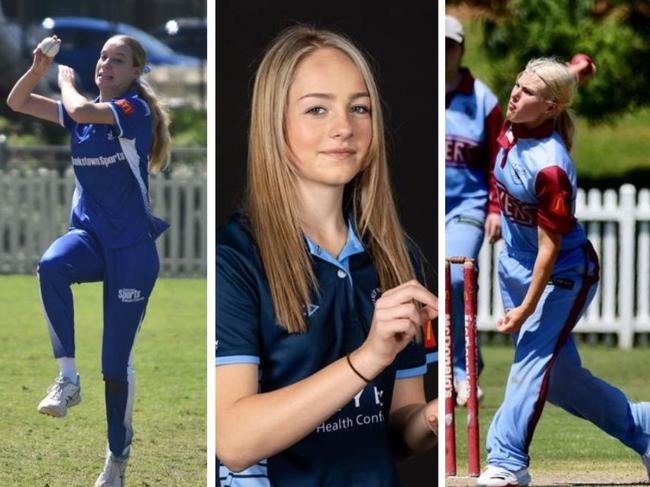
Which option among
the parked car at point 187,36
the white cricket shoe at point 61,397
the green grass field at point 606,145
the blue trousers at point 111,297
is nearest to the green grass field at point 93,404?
the white cricket shoe at point 61,397

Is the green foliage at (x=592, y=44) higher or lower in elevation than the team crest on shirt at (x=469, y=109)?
higher

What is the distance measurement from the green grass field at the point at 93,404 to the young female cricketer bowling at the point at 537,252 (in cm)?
136

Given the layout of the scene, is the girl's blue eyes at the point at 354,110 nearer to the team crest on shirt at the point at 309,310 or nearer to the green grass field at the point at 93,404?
the team crest on shirt at the point at 309,310

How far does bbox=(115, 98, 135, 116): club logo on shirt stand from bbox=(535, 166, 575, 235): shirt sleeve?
151cm

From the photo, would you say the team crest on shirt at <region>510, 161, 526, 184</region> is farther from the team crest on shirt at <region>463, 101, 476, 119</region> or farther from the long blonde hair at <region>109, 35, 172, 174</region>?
the team crest on shirt at <region>463, 101, 476, 119</region>

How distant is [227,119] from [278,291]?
0.55 meters

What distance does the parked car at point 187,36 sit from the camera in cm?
1670

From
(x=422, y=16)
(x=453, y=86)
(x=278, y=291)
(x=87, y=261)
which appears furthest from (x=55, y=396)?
(x=453, y=86)

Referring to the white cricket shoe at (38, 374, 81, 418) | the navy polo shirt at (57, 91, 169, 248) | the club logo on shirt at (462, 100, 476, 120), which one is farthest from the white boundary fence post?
the navy polo shirt at (57, 91, 169, 248)

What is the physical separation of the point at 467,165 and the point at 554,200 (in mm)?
2006

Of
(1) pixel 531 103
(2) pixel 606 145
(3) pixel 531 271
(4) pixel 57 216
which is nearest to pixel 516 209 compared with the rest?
(3) pixel 531 271

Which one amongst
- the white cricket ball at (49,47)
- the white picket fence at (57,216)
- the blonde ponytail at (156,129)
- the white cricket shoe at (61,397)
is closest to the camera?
the white cricket ball at (49,47)

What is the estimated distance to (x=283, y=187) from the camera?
5.54m

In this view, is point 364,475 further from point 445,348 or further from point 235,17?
point 235,17
